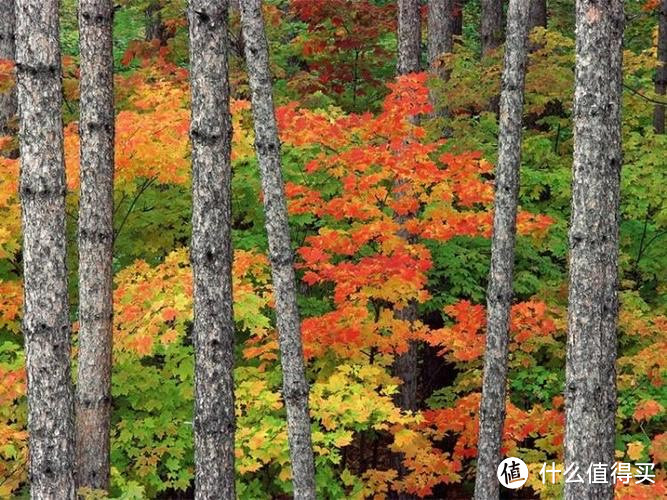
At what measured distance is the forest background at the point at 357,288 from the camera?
1064 cm

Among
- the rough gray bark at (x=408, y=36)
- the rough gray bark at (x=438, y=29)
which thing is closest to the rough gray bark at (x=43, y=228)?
the rough gray bark at (x=408, y=36)

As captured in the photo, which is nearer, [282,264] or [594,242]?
[594,242]

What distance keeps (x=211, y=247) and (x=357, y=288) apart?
4.53 metres

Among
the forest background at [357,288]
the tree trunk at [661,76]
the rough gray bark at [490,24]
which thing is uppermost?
the rough gray bark at [490,24]

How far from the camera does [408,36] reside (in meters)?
13.3

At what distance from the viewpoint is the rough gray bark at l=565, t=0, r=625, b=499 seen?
6777mm

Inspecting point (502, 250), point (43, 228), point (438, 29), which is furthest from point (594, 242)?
point (438, 29)

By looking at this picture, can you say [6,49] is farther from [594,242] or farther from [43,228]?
[594,242]

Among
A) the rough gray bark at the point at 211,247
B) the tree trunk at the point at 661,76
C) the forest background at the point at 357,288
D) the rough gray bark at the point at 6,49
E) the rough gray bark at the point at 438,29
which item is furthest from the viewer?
the tree trunk at the point at 661,76

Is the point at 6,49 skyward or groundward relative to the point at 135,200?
skyward

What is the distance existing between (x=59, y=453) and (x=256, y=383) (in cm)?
395

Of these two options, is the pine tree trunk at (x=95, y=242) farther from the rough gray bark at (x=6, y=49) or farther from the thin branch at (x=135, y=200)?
the rough gray bark at (x=6, y=49)

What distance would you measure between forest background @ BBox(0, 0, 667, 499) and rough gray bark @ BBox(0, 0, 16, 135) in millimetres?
924

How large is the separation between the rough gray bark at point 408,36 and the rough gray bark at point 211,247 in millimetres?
6220
